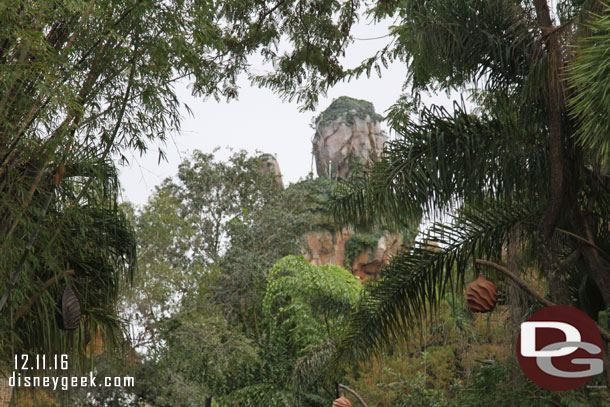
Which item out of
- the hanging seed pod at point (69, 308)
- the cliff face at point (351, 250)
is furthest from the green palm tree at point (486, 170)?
the cliff face at point (351, 250)

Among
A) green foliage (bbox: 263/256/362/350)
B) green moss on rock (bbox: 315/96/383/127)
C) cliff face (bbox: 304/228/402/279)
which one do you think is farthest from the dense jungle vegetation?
green moss on rock (bbox: 315/96/383/127)

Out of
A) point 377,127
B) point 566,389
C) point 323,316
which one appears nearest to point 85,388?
point 323,316

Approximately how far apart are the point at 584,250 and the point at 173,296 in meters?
9.36

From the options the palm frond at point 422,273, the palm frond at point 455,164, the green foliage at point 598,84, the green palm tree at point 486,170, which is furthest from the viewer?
the palm frond at point 422,273

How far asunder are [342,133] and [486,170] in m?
20.1

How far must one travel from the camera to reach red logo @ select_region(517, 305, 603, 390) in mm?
4520

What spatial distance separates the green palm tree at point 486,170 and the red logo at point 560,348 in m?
0.26

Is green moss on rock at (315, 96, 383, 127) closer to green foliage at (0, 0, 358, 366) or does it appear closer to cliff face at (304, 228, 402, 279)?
cliff face at (304, 228, 402, 279)

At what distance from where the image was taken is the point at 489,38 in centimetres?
520

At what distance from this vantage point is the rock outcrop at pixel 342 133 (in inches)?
988

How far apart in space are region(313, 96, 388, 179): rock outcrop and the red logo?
20.1m

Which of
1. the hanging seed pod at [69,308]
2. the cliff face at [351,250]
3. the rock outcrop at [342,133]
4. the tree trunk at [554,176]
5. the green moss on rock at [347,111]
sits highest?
the green moss on rock at [347,111]

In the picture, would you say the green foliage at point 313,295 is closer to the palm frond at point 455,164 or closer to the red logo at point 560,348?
the palm frond at point 455,164

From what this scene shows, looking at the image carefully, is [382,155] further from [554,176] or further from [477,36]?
[554,176]
